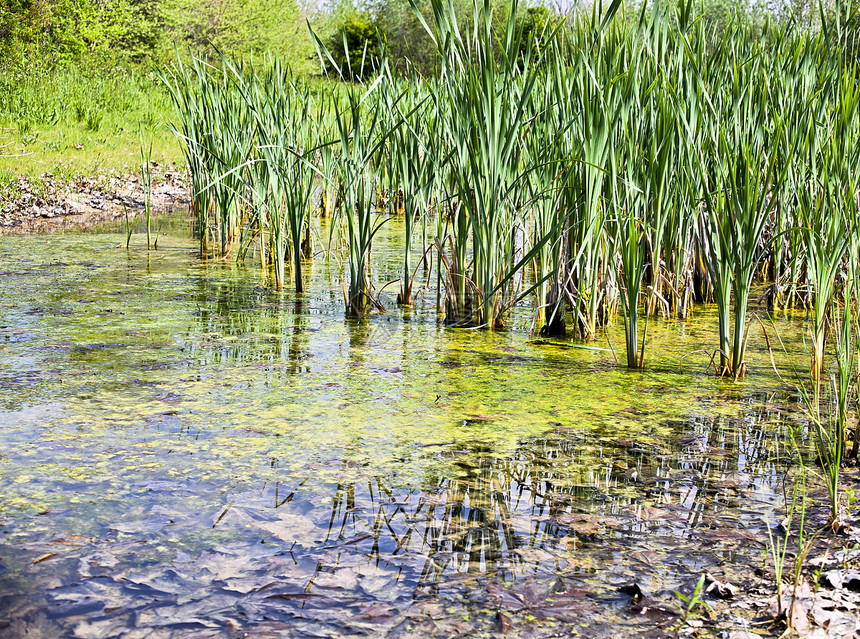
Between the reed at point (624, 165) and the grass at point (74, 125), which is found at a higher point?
the grass at point (74, 125)

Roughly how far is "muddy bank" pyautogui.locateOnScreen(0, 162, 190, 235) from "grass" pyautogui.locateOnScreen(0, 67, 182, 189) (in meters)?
0.12

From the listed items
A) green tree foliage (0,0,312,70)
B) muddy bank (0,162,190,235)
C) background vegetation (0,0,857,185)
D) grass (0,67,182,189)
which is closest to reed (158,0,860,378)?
background vegetation (0,0,857,185)

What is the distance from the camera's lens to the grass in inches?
290

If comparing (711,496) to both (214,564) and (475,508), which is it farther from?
(214,564)

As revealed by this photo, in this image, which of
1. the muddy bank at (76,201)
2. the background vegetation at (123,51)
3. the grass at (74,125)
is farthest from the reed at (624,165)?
the grass at (74,125)

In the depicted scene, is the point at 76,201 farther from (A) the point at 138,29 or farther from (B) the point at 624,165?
(A) the point at 138,29

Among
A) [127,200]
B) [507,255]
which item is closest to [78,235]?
[127,200]

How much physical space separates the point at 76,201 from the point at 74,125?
96.6 inches

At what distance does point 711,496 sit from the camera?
1692 mm

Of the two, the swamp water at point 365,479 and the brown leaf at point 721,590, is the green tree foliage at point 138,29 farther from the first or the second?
the brown leaf at point 721,590

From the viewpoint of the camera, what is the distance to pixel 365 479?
1746mm

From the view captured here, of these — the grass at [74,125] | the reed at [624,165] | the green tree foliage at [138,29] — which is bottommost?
the reed at [624,165]

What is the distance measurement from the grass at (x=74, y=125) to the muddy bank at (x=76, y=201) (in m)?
0.12

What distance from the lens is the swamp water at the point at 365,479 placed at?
4.16ft
